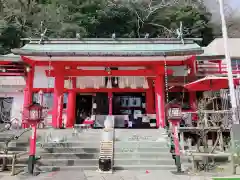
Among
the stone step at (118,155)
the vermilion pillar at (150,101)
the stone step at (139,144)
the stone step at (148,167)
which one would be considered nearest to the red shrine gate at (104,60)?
the vermilion pillar at (150,101)

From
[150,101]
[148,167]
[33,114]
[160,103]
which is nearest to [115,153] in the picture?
[148,167]

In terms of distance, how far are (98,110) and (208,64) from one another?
893cm

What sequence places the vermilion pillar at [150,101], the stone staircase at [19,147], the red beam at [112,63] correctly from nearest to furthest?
1. the stone staircase at [19,147]
2. the red beam at [112,63]
3. the vermilion pillar at [150,101]

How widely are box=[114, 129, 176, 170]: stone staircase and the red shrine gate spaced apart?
2.05 m

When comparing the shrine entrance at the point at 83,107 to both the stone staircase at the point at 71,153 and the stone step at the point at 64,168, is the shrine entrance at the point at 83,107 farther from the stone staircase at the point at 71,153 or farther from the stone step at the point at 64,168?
the stone step at the point at 64,168

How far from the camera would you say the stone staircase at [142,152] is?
8.30 m

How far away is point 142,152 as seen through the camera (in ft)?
29.3

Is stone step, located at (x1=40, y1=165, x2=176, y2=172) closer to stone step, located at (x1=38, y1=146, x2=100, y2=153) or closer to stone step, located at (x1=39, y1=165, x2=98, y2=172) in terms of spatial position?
stone step, located at (x1=39, y1=165, x2=98, y2=172)

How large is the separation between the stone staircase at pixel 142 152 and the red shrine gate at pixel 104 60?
6.73ft

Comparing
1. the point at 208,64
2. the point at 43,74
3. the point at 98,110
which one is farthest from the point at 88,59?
the point at 208,64

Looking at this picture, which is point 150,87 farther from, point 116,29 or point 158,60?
point 116,29

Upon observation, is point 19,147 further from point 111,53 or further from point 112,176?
point 111,53

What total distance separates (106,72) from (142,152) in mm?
5284

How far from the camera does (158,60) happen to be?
11852mm
